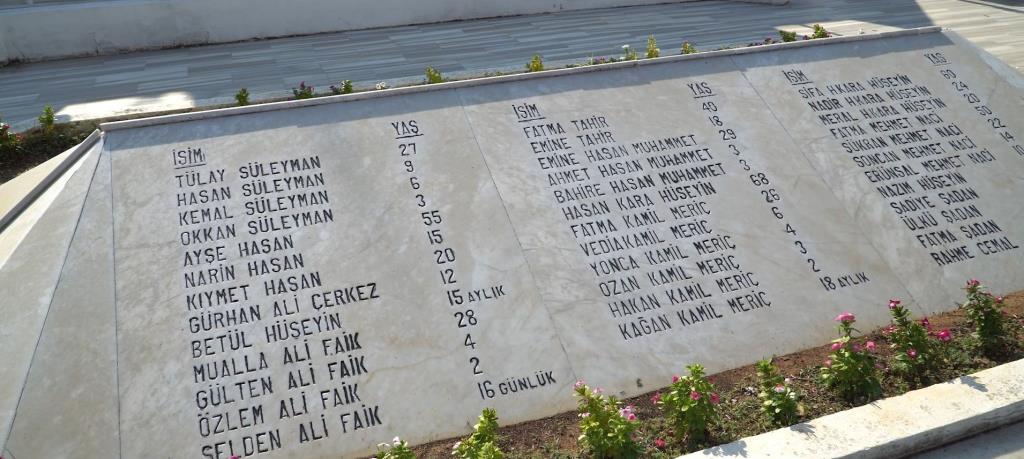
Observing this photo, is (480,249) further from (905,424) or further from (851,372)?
(905,424)

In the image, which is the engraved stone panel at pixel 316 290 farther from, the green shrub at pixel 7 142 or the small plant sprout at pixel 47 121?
the small plant sprout at pixel 47 121

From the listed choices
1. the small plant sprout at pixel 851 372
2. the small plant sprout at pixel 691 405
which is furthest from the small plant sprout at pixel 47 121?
the small plant sprout at pixel 851 372

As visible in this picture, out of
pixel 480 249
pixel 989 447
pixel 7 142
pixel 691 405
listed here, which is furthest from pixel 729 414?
pixel 7 142

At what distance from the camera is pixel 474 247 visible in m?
6.42

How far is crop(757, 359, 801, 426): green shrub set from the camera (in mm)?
5562

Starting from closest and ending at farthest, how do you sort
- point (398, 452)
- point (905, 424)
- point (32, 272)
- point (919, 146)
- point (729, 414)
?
1. point (398, 452)
2. point (905, 424)
3. point (32, 272)
4. point (729, 414)
5. point (919, 146)

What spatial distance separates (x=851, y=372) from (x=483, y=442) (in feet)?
9.08

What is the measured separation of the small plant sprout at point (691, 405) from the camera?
532cm

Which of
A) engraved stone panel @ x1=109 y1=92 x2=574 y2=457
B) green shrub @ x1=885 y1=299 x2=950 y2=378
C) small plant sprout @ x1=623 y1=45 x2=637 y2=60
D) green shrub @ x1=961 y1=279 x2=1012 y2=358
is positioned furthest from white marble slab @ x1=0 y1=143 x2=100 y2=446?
green shrub @ x1=961 y1=279 x2=1012 y2=358

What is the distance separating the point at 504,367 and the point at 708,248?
2.18 meters

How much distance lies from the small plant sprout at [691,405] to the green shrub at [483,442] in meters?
1.22

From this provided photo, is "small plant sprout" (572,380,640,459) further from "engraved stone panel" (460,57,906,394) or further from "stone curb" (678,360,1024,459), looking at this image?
"engraved stone panel" (460,57,906,394)

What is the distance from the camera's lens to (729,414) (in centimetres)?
573

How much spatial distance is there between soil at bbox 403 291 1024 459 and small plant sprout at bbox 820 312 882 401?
0.28 ft
